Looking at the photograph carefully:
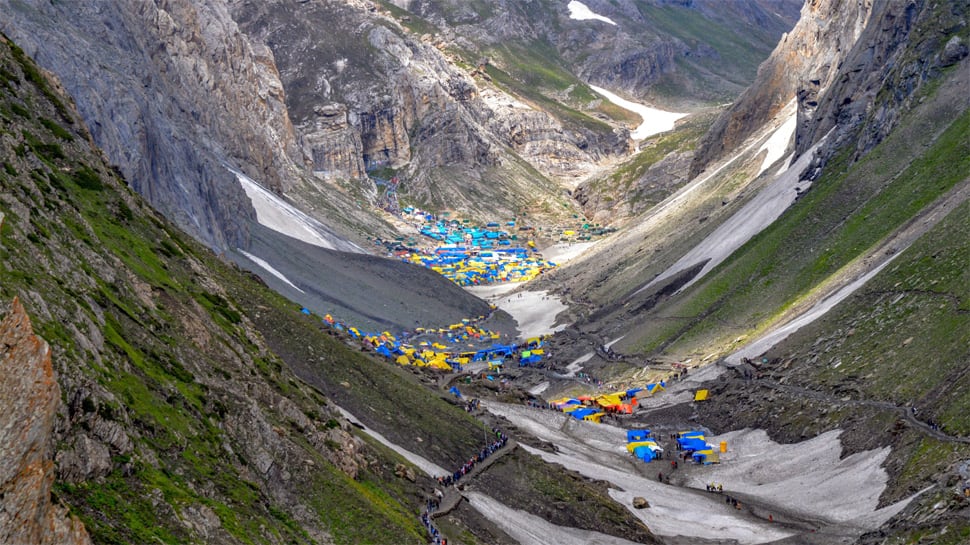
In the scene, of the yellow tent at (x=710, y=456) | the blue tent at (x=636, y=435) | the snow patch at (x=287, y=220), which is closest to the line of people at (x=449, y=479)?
the blue tent at (x=636, y=435)

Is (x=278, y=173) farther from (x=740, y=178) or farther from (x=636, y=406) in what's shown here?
(x=636, y=406)

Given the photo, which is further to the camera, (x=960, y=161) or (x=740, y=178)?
(x=740, y=178)

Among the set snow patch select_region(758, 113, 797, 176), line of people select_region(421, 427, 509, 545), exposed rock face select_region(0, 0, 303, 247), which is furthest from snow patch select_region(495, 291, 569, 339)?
line of people select_region(421, 427, 509, 545)

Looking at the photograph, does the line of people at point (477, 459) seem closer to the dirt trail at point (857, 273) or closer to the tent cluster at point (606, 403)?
the tent cluster at point (606, 403)

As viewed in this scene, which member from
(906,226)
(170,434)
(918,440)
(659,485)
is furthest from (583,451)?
(170,434)

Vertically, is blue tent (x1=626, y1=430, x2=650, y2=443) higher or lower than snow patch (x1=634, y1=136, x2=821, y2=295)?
lower

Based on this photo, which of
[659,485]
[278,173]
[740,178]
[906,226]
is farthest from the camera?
[278,173]

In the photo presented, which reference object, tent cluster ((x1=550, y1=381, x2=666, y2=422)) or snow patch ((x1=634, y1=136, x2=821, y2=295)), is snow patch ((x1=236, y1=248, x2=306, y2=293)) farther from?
snow patch ((x1=634, y1=136, x2=821, y2=295))
